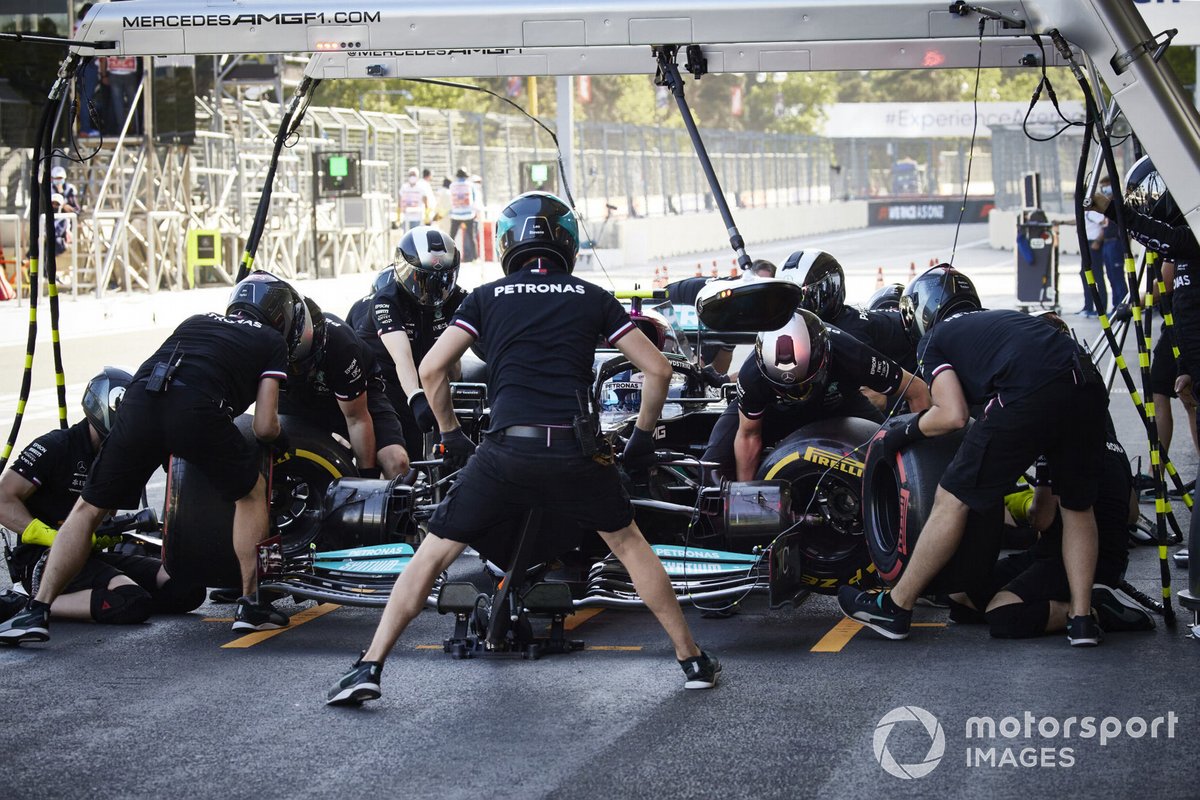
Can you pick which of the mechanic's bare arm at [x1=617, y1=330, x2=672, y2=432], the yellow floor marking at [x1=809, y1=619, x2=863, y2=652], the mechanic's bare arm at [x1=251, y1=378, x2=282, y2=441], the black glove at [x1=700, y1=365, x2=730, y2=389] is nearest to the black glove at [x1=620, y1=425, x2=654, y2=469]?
the mechanic's bare arm at [x1=617, y1=330, x2=672, y2=432]

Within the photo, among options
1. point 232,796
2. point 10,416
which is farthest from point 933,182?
point 232,796

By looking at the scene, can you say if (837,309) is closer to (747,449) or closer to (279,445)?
(747,449)

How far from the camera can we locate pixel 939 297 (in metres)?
6.90

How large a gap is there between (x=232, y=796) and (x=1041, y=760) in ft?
8.20

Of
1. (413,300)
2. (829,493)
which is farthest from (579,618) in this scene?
(413,300)

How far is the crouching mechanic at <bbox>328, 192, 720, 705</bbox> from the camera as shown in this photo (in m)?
5.67

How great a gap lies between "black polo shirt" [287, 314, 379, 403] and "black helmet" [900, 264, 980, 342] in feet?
9.24

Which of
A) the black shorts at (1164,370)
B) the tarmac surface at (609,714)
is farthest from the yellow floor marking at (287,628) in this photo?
the black shorts at (1164,370)

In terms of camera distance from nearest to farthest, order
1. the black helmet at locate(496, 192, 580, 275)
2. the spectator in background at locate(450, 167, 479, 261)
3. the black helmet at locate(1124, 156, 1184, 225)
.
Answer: the black helmet at locate(496, 192, 580, 275) < the black helmet at locate(1124, 156, 1184, 225) < the spectator in background at locate(450, 167, 479, 261)

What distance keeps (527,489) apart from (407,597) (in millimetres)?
584

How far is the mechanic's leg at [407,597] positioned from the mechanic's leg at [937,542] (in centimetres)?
200

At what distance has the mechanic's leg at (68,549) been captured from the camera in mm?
6734

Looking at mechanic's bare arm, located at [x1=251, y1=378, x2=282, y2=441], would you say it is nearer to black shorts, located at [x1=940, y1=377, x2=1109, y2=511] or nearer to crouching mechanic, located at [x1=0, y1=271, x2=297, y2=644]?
crouching mechanic, located at [x1=0, y1=271, x2=297, y2=644]

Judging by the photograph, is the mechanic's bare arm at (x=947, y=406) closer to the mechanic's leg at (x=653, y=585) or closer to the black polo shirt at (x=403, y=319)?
the mechanic's leg at (x=653, y=585)
